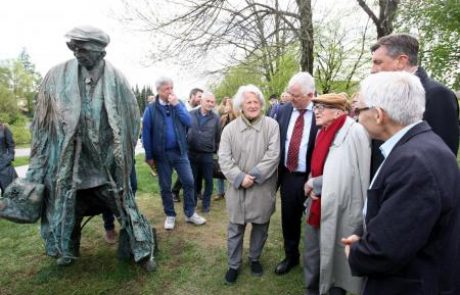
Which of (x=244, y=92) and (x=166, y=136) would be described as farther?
(x=166, y=136)

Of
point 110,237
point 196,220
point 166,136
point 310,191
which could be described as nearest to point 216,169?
point 196,220

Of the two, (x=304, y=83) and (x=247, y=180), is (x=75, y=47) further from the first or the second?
(x=304, y=83)

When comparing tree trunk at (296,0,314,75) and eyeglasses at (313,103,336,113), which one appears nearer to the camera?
eyeglasses at (313,103,336,113)

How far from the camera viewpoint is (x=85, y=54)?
10.4 feet

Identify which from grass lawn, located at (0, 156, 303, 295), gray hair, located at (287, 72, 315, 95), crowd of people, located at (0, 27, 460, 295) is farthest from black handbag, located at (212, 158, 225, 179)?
gray hair, located at (287, 72, 315, 95)

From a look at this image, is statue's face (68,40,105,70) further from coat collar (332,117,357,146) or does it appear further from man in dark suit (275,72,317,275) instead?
coat collar (332,117,357,146)

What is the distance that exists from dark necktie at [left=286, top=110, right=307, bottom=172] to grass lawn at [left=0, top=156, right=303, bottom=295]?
1117 millimetres

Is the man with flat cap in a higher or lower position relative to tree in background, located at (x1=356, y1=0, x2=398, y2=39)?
lower

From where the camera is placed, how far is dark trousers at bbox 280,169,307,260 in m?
3.43

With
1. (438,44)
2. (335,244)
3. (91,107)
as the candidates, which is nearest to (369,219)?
(335,244)

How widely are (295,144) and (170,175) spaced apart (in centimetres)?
199

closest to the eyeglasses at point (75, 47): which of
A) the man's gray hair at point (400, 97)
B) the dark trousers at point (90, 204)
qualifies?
the dark trousers at point (90, 204)

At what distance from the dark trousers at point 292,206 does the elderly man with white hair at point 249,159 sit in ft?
Result: 0.45

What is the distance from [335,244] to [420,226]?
1404 mm
